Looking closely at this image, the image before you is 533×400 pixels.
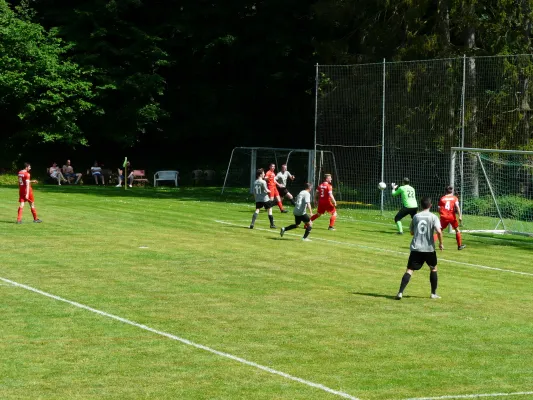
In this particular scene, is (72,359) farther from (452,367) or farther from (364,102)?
(364,102)

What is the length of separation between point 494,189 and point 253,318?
22019 millimetres

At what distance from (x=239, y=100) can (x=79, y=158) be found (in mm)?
11563

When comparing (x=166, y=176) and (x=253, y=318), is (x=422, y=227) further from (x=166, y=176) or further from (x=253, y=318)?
(x=166, y=176)

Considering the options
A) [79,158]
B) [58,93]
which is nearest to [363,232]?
[58,93]

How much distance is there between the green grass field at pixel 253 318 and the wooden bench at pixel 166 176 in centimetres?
3043

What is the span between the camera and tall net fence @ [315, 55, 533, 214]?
4069 centimetres

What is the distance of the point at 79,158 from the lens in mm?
68562

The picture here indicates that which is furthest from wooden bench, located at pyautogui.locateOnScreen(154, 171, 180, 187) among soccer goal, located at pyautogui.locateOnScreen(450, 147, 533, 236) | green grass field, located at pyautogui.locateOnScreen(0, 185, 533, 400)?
green grass field, located at pyautogui.locateOnScreen(0, 185, 533, 400)

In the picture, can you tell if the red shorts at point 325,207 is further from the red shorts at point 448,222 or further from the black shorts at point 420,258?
the black shorts at point 420,258

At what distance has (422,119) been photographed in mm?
41812

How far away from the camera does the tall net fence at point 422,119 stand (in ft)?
133

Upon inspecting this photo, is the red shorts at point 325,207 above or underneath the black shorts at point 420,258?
above

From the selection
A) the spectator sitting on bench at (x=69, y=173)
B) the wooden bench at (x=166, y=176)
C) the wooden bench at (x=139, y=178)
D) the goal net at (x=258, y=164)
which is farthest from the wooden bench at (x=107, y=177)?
the goal net at (x=258, y=164)

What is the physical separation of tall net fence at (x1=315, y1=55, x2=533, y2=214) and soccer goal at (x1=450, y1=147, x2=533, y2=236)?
3.22ft
